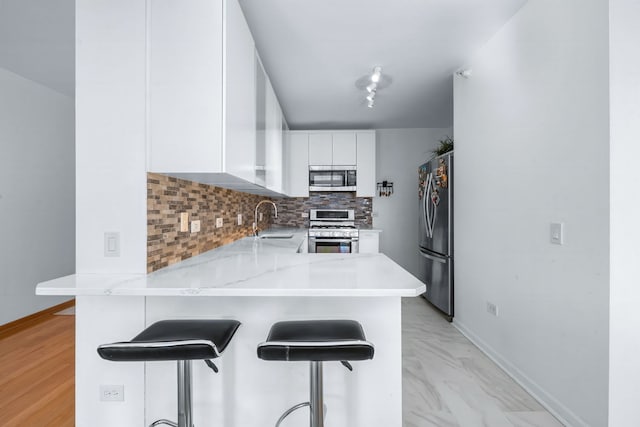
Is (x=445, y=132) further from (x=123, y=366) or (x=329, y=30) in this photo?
(x=123, y=366)

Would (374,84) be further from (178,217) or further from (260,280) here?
(260,280)

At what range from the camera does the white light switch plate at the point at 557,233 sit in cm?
179

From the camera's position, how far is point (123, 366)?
1460mm

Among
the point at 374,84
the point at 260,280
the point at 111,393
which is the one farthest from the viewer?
the point at 374,84

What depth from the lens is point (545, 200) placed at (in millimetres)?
1923

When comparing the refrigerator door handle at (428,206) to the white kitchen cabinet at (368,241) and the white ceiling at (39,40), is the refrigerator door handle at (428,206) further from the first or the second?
the white ceiling at (39,40)

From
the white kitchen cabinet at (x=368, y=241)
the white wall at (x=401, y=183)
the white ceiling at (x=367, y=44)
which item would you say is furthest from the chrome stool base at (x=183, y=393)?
the white wall at (x=401, y=183)

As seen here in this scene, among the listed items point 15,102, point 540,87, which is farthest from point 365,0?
point 15,102

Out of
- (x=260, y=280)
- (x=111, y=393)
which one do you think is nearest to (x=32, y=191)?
(x=111, y=393)

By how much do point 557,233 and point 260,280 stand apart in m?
1.71

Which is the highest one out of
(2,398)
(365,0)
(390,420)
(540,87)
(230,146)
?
(365,0)

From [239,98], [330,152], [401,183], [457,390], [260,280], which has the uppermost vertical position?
[330,152]

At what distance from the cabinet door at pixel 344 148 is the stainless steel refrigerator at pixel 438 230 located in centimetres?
125

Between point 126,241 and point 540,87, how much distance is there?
2.52 meters
